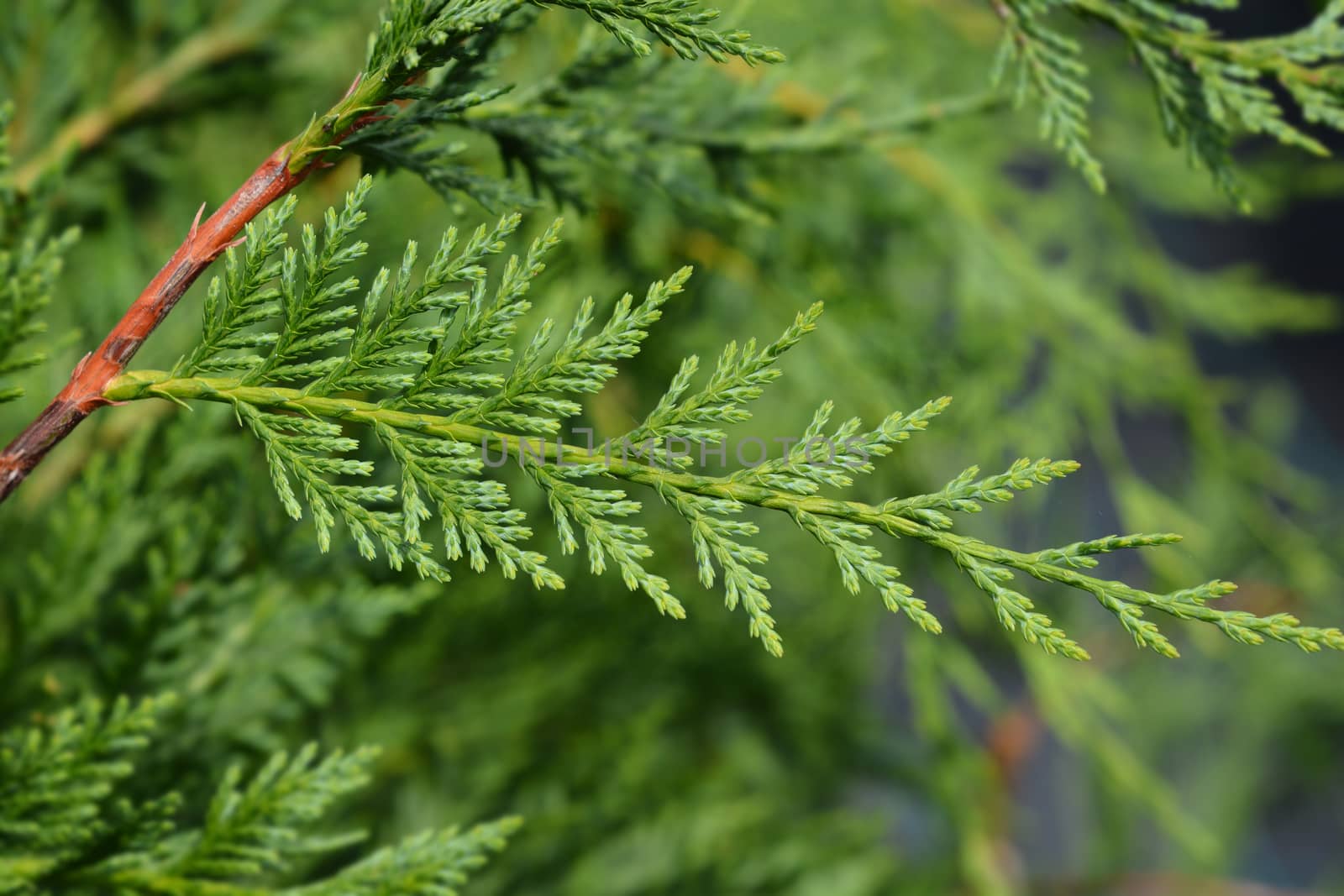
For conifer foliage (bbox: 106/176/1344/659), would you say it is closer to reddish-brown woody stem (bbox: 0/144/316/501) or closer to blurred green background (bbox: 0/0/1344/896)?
reddish-brown woody stem (bbox: 0/144/316/501)

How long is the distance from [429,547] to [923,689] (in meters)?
0.78

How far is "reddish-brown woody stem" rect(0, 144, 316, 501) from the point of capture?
486mm

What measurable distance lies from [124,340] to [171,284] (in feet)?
0.11

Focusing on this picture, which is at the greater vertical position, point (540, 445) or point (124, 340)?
point (124, 340)

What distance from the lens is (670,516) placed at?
1240 millimetres

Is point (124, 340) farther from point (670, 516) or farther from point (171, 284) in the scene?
point (670, 516)

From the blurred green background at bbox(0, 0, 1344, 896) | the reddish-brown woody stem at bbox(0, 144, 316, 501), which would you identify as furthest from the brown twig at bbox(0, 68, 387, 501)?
the blurred green background at bbox(0, 0, 1344, 896)

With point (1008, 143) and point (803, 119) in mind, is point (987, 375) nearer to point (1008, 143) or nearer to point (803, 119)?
point (803, 119)

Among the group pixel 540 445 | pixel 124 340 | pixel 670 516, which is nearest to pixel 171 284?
pixel 124 340

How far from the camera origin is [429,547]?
0.47m

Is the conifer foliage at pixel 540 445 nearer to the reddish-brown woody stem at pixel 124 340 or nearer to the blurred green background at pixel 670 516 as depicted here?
the reddish-brown woody stem at pixel 124 340

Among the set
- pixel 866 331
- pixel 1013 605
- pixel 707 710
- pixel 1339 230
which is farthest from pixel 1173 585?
pixel 1339 230

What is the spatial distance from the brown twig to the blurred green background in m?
0.17

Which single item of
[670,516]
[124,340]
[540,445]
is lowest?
[670,516]
